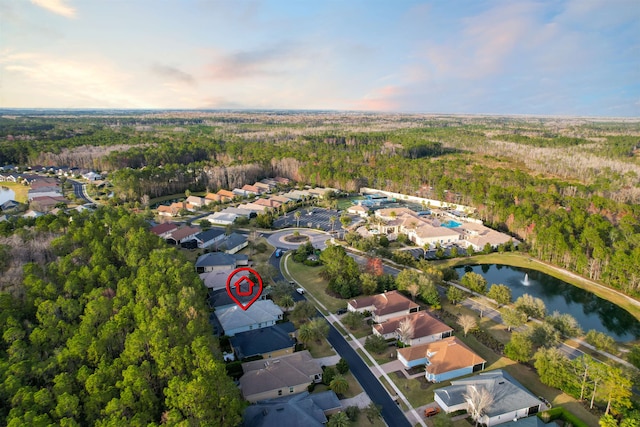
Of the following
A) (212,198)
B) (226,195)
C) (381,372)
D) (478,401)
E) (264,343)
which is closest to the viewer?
(478,401)

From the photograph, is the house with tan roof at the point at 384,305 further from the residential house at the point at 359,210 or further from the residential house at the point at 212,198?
the residential house at the point at 212,198

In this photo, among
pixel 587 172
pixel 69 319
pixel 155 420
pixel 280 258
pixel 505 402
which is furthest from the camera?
pixel 587 172

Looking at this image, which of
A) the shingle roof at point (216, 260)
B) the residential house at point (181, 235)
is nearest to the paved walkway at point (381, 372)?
the shingle roof at point (216, 260)

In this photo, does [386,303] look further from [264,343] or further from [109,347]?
[109,347]

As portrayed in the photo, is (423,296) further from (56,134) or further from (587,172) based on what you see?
(56,134)

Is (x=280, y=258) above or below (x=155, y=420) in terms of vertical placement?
below

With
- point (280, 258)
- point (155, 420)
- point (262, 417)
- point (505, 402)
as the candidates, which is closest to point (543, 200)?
point (280, 258)

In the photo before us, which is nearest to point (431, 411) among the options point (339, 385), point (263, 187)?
point (339, 385)
